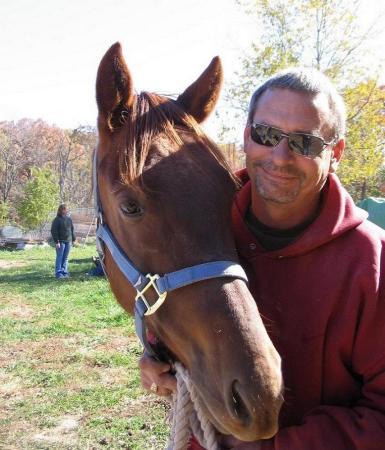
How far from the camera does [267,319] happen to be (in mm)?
1673

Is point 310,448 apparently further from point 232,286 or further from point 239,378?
point 232,286

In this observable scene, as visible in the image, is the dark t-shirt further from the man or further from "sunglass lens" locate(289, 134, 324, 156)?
"sunglass lens" locate(289, 134, 324, 156)

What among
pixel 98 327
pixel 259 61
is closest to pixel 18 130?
pixel 259 61

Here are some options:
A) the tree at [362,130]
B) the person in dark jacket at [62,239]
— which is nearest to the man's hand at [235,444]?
the person in dark jacket at [62,239]

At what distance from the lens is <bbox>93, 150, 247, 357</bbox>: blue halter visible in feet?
5.32

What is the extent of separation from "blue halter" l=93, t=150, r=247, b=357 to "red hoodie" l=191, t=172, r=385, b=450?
0.20m

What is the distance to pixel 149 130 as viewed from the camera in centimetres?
196

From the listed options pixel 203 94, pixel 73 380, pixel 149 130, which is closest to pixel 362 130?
pixel 73 380

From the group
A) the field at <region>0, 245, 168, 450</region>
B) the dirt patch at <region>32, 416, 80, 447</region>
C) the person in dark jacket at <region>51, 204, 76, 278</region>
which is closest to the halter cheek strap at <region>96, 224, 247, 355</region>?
the field at <region>0, 245, 168, 450</region>

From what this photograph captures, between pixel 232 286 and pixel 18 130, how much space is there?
51090 millimetres

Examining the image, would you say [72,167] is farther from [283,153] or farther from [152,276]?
[283,153]

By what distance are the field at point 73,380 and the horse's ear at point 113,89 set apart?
3371 mm

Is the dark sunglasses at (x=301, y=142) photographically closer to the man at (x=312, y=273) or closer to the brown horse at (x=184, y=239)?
the man at (x=312, y=273)

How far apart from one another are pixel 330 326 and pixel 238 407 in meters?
0.41
